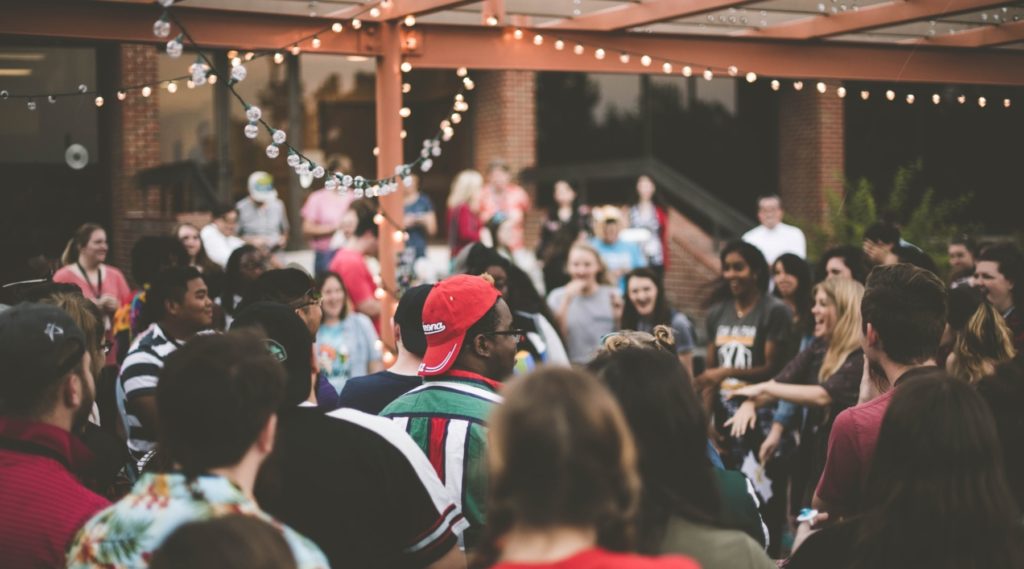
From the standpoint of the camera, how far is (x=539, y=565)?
1.81 m

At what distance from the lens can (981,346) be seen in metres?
4.25

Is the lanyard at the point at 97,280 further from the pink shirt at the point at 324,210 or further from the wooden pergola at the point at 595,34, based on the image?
the pink shirt at the point at 324,210

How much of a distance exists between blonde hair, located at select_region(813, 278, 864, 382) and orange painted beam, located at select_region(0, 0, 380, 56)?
3895 millimetres

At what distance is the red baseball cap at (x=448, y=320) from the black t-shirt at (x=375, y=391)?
0.57 meters

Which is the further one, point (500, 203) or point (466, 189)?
point (500, 203)

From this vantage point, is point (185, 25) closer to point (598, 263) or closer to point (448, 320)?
point (598, 263)

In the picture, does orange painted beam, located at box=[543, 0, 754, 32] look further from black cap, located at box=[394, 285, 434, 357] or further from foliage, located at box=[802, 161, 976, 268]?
foliage, located at box=[802, 161, 976, 268]

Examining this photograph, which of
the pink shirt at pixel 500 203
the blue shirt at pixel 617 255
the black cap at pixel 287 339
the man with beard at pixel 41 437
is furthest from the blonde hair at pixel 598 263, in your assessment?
the man with beard at pixel 41 437

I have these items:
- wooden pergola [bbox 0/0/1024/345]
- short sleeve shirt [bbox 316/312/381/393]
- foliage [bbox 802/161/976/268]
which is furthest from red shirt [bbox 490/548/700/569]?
foliage [bbox 802/161/976/268]

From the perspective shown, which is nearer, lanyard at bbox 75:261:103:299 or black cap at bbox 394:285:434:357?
black cap at bbox 394:285:434:357

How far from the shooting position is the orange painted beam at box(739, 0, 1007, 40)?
707 centimetres

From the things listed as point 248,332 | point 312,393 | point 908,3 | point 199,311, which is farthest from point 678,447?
point 908,3

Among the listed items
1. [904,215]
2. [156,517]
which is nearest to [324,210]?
[904,215]

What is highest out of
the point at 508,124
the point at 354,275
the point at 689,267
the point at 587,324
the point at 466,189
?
the point at 508,124
